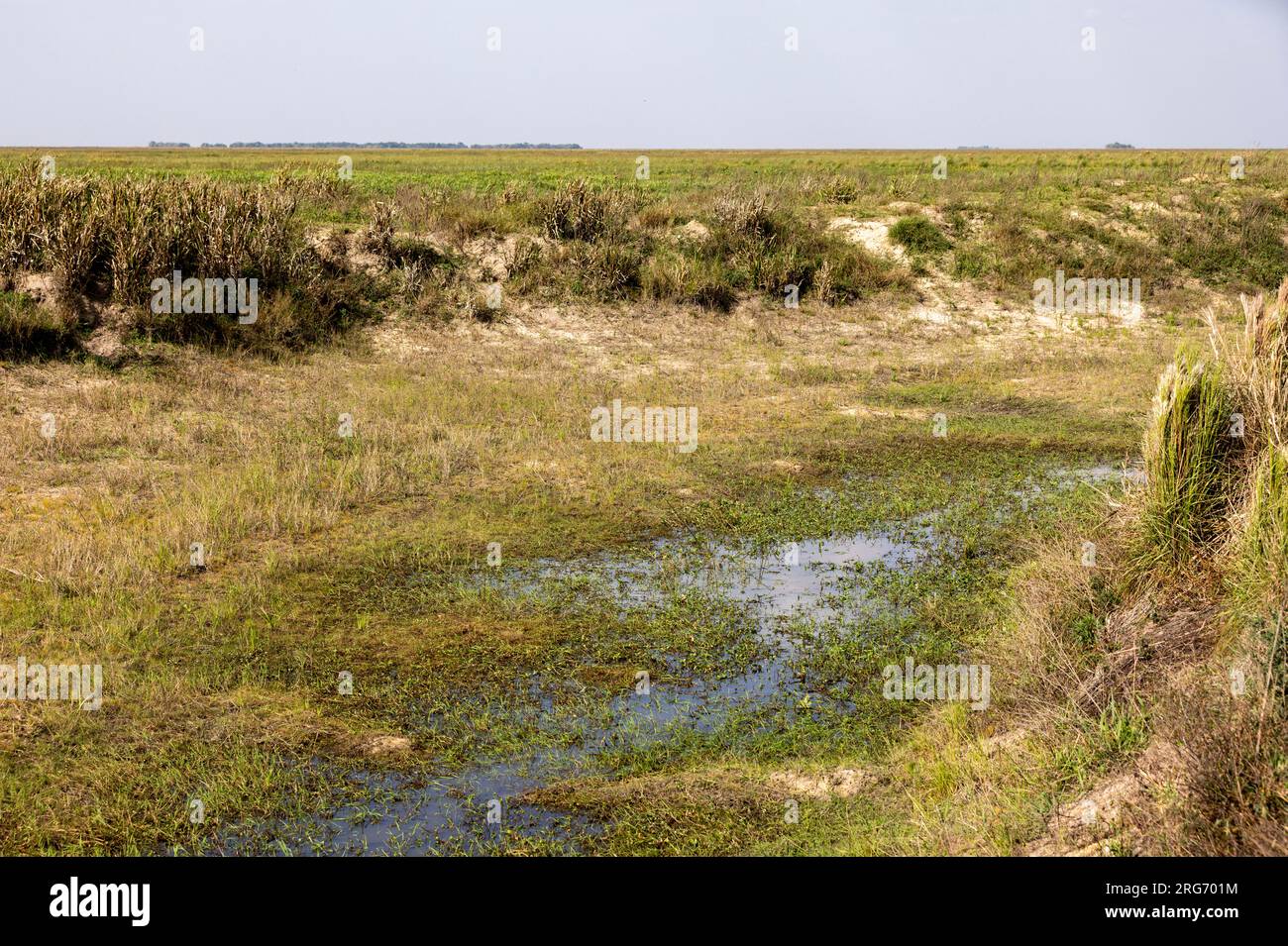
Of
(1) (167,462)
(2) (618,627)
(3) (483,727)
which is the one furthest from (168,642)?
(1) (167,462)

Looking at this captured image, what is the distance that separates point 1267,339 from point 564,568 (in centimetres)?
568

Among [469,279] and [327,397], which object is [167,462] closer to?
[327,397]
